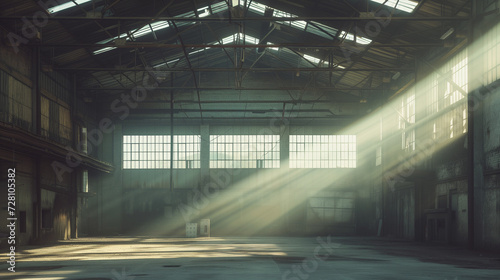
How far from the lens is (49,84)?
81.7 ft

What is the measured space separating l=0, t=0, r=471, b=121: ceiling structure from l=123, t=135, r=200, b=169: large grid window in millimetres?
1769

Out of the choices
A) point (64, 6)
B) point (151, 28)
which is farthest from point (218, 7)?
point (64, 6)

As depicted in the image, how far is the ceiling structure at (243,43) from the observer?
19.5m

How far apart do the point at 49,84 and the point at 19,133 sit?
7.98m

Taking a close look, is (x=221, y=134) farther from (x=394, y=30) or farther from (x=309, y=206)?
(x=394, y=30)

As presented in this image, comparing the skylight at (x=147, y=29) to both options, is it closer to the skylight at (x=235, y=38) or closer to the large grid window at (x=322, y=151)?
the skylight at (x=235, y=38)

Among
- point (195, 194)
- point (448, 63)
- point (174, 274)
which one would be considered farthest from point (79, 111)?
point (174, 274)

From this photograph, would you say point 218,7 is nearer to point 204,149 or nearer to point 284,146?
point 204,149

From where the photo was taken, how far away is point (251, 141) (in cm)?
3512

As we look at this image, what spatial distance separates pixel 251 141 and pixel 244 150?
76 centimetres

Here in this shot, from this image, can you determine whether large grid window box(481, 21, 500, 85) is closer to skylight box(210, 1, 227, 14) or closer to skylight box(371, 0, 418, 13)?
skylight box(371, 0, 418, 13)

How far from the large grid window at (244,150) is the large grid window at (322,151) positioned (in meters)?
1.26

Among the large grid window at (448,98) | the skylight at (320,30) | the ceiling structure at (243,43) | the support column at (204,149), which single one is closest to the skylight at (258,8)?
the ceiling structure at (243,43)

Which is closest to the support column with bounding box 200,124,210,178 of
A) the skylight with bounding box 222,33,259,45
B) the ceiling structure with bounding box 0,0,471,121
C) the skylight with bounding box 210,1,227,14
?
the ceiling structure with bounding box 0,0,471,121
